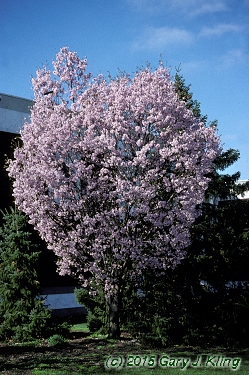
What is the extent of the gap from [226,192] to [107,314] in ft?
29.2


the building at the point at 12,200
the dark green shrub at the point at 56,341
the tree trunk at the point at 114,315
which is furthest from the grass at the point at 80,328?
the dark green shrub at the point at 56,341

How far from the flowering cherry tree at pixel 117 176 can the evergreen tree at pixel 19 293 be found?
1.07 metres

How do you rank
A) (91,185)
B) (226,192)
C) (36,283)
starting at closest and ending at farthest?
(91,185), (36,283), (226,192)

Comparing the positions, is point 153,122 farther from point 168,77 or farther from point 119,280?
point 119,280

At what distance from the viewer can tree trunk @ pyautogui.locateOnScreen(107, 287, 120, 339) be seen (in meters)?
15.7

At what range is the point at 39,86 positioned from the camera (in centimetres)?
1661

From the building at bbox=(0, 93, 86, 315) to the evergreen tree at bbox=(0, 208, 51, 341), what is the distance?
6.37 meters

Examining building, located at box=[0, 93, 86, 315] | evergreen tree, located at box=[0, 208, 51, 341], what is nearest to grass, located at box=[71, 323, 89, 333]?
evergreen tree, located at box=[0, 208, 51, 341]

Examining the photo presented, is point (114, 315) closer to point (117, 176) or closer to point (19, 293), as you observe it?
point (19, 293)

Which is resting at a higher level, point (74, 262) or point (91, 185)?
point (91, 185)

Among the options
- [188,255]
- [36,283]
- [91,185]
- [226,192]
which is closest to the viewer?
[91,185]

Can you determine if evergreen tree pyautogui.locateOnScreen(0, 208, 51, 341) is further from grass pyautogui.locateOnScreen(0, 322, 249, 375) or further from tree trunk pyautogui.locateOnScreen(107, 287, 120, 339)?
tree trunk pyautogui.locateOnScreen(107, 287, 120, 339)

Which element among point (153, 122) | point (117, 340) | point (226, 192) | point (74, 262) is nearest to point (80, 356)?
point (117, 340)

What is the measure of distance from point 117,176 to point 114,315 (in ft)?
16.5
